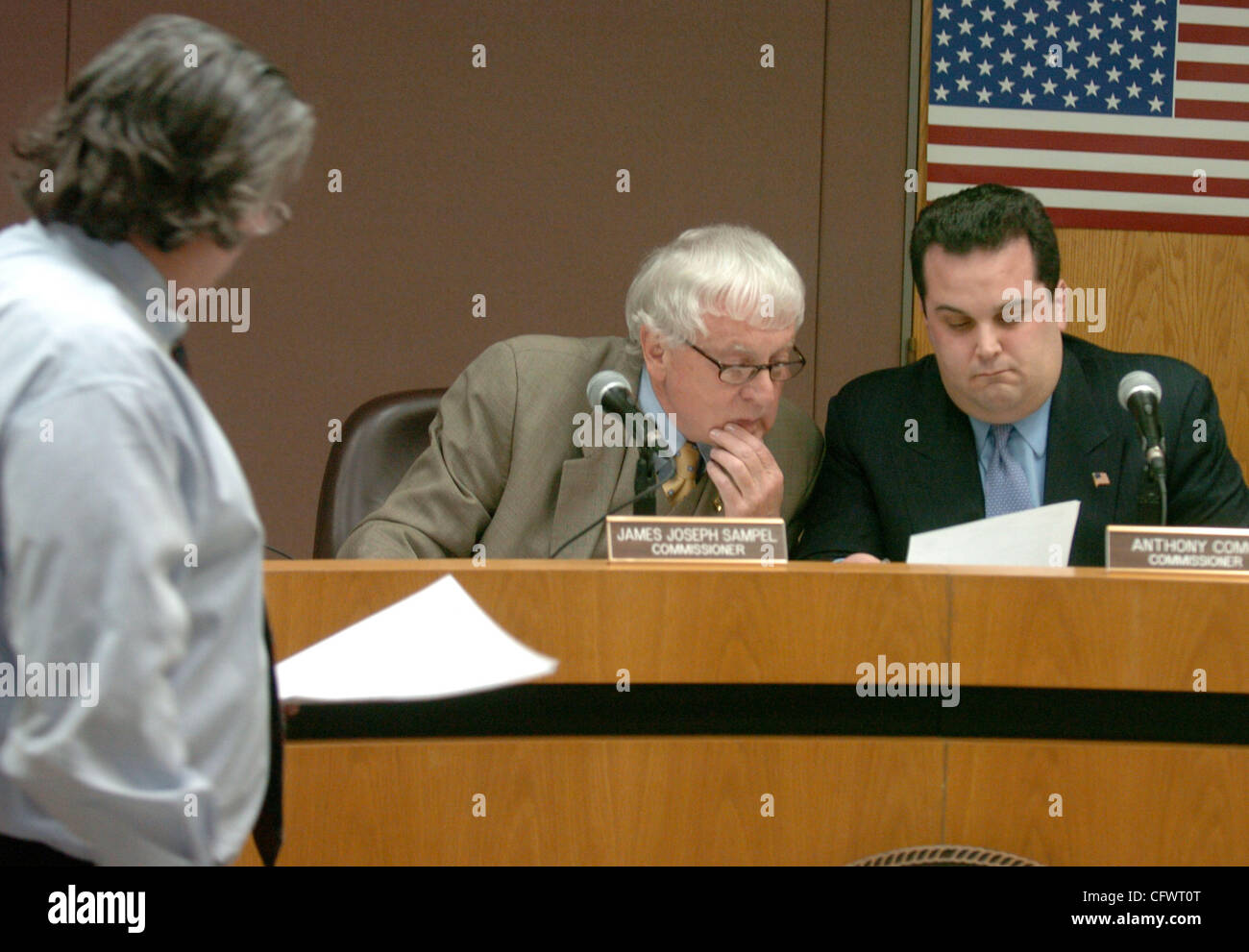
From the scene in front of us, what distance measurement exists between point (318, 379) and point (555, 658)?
2.14 m

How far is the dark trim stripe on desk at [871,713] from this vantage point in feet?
5.16

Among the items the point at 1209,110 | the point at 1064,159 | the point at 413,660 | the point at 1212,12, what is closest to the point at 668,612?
the point at 413,660

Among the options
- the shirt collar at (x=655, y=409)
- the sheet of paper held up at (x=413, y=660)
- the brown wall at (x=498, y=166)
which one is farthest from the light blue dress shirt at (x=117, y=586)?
the brown wall at (x=498, y=166)

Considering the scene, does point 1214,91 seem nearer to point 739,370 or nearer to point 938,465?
point 938,465

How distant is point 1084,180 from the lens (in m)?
3.56

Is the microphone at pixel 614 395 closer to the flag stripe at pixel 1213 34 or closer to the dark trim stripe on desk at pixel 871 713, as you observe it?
the dark trim stripe on desk at pixel 871 713

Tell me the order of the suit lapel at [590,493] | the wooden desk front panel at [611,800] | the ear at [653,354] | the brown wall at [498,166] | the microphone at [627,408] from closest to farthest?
the wooden desk front panel at [611,800] < the microphone at [627,408] < the suit lapel at [590,493] < the ear at [653,354] < the brown wall at [498,166]

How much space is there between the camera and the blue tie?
238 cm

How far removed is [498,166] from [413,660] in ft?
8.20

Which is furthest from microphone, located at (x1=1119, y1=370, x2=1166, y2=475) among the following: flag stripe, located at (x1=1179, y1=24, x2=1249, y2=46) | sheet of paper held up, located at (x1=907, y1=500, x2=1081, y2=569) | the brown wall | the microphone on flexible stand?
flag stripe, located at (x1=1179, y1=24, x2=1249, y2=46)

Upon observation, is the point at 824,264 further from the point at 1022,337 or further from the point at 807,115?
the point at 1022,337
